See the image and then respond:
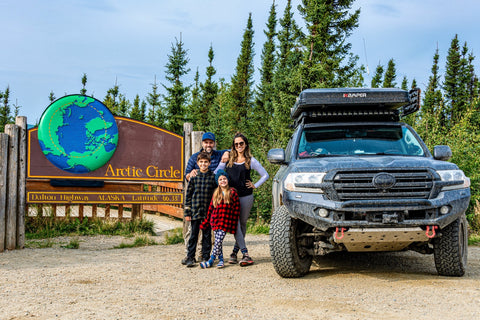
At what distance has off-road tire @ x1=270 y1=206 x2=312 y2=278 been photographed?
5.47 meters

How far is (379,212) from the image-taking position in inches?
198

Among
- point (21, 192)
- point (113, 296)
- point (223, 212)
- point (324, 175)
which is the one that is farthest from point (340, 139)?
point (21, 192)

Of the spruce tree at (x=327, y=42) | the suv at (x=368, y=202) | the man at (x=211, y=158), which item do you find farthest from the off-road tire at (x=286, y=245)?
the spruce tree at (x=327, y=42)

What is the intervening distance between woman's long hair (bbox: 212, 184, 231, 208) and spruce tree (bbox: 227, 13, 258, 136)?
38290 millimetres

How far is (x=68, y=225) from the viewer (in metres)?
10.6

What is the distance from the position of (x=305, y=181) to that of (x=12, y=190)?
18.7ft

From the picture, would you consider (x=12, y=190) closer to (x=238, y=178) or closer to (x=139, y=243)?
(x=139, y=243)

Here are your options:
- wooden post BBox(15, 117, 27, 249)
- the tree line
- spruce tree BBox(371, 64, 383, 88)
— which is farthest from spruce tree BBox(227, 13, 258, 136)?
wooden post BBox(15, 117, 27, 249)

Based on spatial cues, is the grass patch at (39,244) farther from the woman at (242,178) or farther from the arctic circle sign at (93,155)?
the woman at (242,178)

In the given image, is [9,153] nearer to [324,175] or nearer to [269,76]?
[324,175]

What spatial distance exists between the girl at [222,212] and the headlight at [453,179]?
110 inches

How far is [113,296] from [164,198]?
13.5ft

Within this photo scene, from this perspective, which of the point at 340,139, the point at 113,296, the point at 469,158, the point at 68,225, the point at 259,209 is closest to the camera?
the point at 113,296

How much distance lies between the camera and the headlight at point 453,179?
5.20 m
